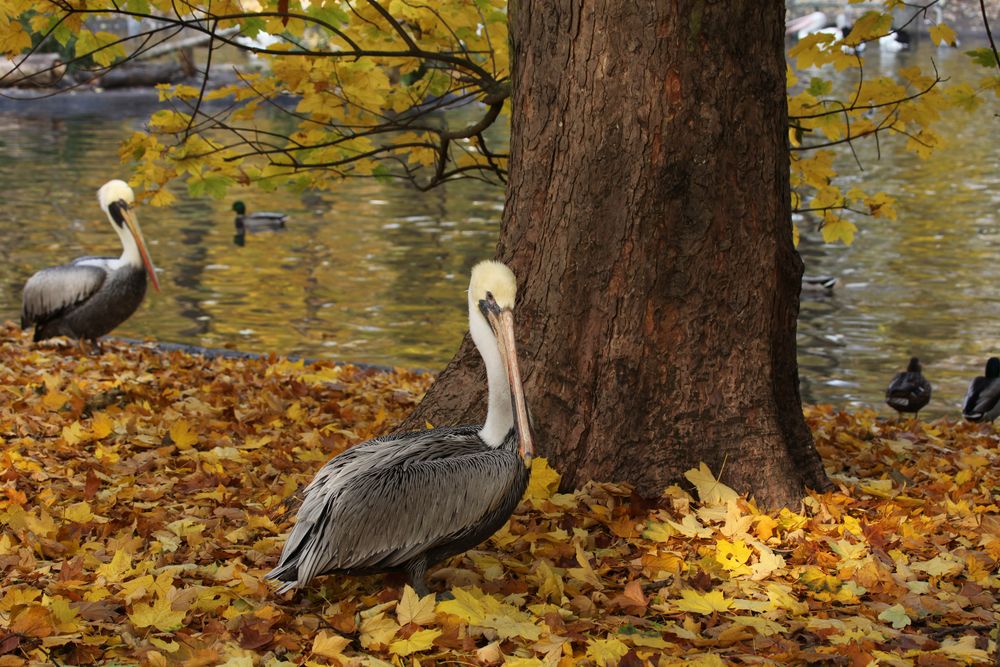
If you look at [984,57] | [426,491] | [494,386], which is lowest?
[426,491]

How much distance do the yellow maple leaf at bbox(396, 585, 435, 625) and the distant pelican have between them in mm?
15501

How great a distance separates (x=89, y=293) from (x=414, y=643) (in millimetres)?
7016

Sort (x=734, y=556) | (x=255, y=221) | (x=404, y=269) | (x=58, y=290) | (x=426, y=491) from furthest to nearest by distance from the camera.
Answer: (x=255, y=221) → (x=404, y=269) → (x=58, y=290) → (x=734, y=556) → (x=426, y=491)

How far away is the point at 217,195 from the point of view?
260 inches

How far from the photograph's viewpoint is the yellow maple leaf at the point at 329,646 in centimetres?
374

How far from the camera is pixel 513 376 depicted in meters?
4.12

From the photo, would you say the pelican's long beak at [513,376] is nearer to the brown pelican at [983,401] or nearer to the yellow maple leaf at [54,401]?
the yellow maple leaf at [54,401]

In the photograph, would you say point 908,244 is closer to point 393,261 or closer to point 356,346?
point 393,261

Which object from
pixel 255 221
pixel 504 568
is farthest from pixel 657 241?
Result: pixel 255 221

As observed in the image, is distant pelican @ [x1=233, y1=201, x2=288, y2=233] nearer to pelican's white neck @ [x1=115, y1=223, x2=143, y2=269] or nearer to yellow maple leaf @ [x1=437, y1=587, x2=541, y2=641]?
pelican's white neck @ [x1=115, y1=223, x2=143, y2=269]

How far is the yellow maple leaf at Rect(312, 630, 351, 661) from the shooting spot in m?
3.74

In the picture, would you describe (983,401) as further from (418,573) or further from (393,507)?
(393,507)

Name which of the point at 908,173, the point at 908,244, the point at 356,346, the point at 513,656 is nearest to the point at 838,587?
the point at 513,656

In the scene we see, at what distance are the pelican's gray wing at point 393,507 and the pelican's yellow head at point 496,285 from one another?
22.4 inches
